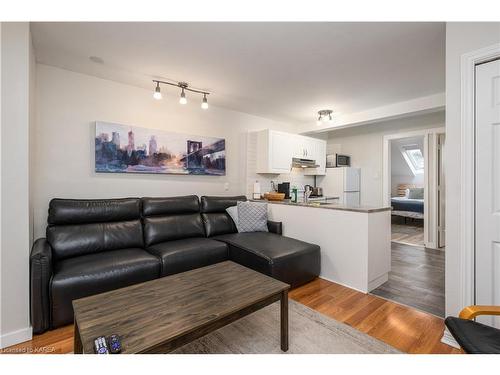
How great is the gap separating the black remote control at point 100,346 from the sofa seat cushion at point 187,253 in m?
1.27

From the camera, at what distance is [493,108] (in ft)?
5.27

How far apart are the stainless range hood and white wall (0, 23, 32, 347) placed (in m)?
3.71

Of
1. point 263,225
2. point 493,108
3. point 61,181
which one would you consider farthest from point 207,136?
point 493,108

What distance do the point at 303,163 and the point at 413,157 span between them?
16.6 feet

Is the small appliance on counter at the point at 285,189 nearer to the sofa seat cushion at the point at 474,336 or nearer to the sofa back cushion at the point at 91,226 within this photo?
the sofa back cushion at the point at 91,226

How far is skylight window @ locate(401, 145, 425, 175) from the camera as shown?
23.7 ft

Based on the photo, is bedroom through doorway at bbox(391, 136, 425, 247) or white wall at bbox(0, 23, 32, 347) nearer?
white wall at bbox(0, 23, 32, 347)

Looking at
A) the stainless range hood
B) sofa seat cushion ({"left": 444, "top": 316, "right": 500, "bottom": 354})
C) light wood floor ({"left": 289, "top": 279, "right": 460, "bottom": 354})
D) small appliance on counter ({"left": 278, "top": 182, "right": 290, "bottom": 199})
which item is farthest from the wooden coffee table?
the stainless range hood

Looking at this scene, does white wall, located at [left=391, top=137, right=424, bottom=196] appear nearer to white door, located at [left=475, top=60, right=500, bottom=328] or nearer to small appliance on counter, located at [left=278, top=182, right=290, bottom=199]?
small appliance on counter, located at [left=278, top=182, right=290, bottom=199]

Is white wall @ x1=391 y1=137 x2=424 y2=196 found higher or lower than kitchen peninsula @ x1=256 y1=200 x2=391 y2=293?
higher

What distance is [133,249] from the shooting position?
2.55 m

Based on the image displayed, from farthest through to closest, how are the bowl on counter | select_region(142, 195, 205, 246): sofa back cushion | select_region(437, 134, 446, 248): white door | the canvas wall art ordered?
1. select_region(437, 134, 446, 248): white door
2. the bowl on counter
3. the canvas wall art
4. select_region(142, 195, 205, 246): sofa back cushion

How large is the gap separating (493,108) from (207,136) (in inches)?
128
